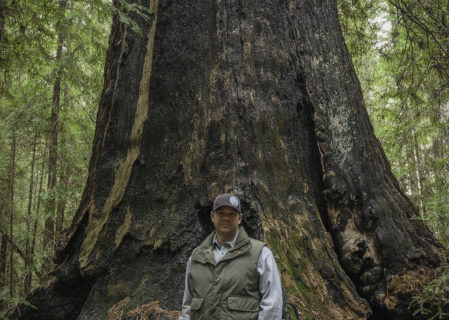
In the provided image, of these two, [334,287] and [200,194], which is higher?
[200,194]

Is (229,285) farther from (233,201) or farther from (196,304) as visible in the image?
(233,201)

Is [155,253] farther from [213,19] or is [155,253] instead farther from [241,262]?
[213,19]

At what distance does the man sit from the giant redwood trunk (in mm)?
913

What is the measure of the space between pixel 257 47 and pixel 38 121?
233 inches

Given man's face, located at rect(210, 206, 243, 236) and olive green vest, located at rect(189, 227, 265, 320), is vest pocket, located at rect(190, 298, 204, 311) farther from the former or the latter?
man's face, located at rect(210, 206, 243, 236)

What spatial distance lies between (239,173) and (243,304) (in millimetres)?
1656

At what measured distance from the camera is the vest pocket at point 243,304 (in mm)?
2281

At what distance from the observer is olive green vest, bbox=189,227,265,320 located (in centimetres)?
229

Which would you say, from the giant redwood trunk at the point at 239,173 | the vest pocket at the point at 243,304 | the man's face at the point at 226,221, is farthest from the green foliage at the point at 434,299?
the man's face at the point at 226,221

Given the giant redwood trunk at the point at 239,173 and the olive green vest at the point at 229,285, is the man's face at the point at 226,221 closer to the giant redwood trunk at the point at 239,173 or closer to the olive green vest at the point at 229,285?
the olive green vest at the point at 229,285

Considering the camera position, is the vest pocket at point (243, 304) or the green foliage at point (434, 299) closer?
the vest pocket at point (243, 304)

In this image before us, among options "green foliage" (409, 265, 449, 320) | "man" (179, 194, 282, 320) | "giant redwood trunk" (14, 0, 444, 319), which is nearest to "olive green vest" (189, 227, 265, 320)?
"man" (179, 194, 282, 320)

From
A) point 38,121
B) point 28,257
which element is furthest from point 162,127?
point 28,257

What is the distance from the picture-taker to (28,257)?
346 inches
